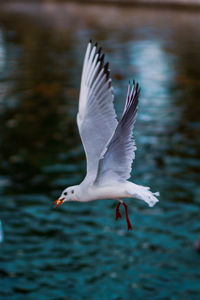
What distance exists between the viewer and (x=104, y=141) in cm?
489

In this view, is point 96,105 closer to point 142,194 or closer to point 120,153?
point 120,153

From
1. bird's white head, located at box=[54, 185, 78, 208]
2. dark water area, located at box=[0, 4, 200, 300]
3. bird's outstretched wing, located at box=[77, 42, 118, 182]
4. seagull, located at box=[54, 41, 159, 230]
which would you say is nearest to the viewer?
bird's white head, located at box=[54, 185, 78, 208]

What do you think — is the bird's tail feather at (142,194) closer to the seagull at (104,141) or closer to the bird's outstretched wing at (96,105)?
the seagull at (104,141)

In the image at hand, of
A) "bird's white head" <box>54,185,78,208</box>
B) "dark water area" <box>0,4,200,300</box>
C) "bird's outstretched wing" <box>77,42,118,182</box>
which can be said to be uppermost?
"dark water area" <box>0,4,200,300</box>

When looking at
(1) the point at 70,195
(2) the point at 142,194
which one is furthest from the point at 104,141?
(1) the point at 70,195

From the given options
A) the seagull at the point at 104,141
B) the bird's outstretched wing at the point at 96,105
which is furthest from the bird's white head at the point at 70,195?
the bird's outstretched wing at the point at 96,105

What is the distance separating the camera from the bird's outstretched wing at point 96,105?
188 inches

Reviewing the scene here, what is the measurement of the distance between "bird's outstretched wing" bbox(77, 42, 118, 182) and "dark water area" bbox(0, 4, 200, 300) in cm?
1930

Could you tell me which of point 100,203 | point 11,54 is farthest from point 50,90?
point 100,203

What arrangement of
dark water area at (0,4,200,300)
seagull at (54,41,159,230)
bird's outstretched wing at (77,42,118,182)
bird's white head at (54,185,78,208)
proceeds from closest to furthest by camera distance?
bird's white head at (54,185,78,208), seagull at (54,41,159,230), bird's outstretched wing at (77,42,118,182), dark water area at (0,4,200,300)

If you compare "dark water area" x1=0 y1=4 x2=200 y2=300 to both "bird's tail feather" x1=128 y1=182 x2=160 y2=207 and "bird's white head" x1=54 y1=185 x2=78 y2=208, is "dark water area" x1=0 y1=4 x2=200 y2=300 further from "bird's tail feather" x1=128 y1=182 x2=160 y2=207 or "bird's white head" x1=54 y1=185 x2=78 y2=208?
"bird's white head" x1=54 y1=185 x2=78 y2=208

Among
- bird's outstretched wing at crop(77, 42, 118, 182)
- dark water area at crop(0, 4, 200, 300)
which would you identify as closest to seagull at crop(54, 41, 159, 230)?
bird's outstretched wing at crop(77, 42, 118, 182)

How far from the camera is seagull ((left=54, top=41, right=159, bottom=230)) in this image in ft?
13.0

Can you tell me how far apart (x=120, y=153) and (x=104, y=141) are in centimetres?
60
